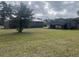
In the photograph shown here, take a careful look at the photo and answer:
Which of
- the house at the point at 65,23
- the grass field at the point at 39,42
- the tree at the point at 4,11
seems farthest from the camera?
the house at the point at 65,23

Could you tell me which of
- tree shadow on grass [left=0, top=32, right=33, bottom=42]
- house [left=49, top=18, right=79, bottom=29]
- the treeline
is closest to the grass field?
tree shadow on grass [left=0, top=32, right=33, bottom=42]

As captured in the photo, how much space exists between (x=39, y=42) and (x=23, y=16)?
74 cm

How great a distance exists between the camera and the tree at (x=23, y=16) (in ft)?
13.6

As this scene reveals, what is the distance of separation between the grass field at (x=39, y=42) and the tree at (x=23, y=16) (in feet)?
0.60

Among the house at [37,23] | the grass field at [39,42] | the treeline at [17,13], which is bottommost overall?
the grass field at [39,42]

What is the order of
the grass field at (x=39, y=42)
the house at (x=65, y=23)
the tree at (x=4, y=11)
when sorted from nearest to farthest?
the grass field at (x=39, y=42) → the tree at (x=4, y=11) → the house at (x=65, y=23)

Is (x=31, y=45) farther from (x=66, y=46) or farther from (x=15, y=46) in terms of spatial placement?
(x=66, y=46)

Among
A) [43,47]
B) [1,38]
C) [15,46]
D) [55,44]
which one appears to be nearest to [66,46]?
[55,44]

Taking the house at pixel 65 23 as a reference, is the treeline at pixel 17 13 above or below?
above

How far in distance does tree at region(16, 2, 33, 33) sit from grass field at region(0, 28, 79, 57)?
182 millimetres

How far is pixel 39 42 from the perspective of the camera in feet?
13.7

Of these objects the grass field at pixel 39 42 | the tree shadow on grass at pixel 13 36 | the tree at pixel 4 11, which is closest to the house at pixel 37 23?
the grass field at pixel 39 42

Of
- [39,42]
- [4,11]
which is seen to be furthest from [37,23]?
[4,11]

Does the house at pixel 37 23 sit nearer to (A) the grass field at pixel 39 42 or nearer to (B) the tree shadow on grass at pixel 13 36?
(A) the grass field at pixel 39 42
